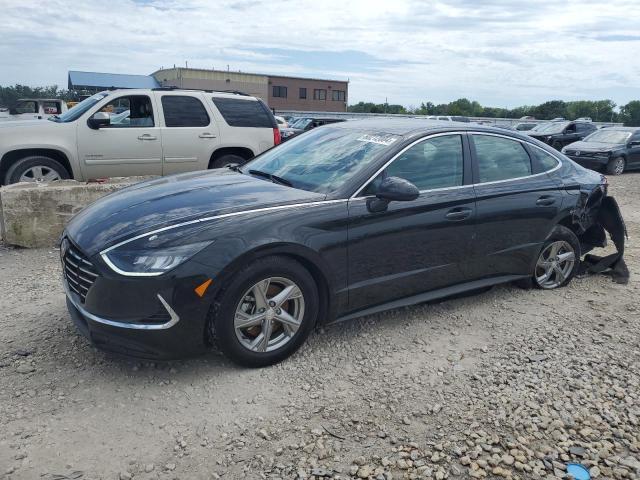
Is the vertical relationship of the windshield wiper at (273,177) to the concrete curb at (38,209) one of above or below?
above

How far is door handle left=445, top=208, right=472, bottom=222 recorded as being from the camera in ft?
13.7

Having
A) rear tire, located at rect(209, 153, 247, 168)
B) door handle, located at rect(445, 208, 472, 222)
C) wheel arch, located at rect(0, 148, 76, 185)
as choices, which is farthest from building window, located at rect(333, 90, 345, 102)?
door handle, located at rect(445, 208, 472, 222)

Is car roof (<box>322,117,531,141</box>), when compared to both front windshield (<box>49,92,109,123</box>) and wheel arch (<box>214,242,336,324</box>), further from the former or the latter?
front windshield (<box>49,92,109,123</box>)

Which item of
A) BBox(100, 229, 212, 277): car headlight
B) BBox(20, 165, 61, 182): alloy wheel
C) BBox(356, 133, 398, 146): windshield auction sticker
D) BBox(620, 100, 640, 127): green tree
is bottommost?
BBox(100, 229, 212, 277): car headlight

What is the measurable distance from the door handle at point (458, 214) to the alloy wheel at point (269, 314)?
4.71 feet

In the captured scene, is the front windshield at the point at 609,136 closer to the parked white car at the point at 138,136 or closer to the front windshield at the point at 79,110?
the parked white car at the point at 138,136

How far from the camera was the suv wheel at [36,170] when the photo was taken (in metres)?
7.23

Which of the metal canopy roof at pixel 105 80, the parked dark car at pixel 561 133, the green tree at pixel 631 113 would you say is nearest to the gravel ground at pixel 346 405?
the parked dark car at pixel 561 133

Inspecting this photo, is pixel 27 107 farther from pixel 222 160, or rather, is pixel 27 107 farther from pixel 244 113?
pixel 222 160

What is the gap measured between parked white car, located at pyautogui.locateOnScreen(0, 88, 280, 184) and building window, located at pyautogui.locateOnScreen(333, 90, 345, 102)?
68.0 metres

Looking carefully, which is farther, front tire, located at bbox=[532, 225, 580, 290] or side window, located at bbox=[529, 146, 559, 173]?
front tire, located at bbox=[532, 225, 580, 290]

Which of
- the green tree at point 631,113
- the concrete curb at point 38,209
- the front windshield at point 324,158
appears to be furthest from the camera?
the green tree at point 631,113

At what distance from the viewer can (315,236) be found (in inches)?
139

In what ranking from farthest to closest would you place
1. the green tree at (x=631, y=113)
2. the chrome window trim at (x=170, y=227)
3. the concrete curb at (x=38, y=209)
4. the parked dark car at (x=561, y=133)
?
1. the green tree at (x=631, y=113)
2. the parked dark car at (x=561, y=133)
3. the concrete curb at (x=38, y=209)
4. the chrome window trim at (x=170, y=227)
